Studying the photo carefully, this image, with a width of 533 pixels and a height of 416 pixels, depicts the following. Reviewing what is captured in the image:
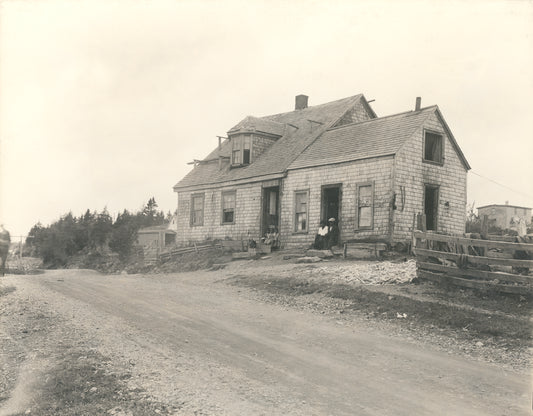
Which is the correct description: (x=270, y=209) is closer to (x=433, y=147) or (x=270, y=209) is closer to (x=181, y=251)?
(x=181, y=251)

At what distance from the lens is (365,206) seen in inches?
862

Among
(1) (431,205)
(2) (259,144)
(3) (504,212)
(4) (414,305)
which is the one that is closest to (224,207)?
(2) (259,144)

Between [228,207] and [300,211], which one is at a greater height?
[228,207]

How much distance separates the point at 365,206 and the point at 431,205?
3.13 meters

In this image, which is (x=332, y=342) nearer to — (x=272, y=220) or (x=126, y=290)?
(x=126, y=290)

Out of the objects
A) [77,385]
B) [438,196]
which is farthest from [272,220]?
[77,385]

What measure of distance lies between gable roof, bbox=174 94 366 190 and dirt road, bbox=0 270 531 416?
14.9 meters

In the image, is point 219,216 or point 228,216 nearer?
point 228,216

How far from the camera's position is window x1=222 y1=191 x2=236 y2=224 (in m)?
28.5

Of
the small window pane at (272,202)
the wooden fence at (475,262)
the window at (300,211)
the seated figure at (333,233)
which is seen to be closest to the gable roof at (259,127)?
the small window pane at (272,202)

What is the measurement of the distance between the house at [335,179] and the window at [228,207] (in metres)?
0.05

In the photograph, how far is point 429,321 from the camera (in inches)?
425

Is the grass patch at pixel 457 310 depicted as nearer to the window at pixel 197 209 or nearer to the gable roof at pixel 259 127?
the gable roof at pixel 259 127

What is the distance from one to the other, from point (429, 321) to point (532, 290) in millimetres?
2201
